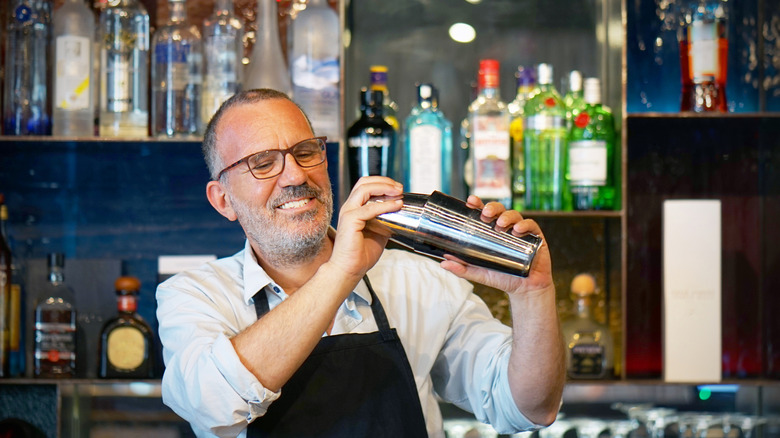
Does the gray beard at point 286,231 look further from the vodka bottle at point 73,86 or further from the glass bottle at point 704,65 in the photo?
the glass bottle at point 704,65

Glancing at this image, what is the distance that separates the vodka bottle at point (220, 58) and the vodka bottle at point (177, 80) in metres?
0.02

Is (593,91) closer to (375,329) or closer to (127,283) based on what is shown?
(375,329)

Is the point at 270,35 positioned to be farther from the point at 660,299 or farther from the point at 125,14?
the point at 660,299

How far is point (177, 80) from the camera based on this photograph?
6.83 ft

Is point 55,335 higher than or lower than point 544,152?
lower

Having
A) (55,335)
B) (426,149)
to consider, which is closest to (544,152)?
(426,149)

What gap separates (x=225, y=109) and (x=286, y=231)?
0.27m

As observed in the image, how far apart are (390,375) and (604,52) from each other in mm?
1184

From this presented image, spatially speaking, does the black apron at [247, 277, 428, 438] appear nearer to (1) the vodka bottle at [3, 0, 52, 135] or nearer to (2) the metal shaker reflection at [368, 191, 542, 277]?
(2) the metal shaker reflection at [368, 191, 542, 277]

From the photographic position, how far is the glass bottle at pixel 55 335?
2.08 meters

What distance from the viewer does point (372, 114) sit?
2055 millimetres

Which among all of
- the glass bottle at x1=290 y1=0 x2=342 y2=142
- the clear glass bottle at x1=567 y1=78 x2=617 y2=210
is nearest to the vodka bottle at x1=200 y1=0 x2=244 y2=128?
the glass bottle at x1=290 y1=0 x2=342 y2=142

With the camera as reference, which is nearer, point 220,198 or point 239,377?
point 239,377

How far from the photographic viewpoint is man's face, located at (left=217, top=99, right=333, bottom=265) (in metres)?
1.40
